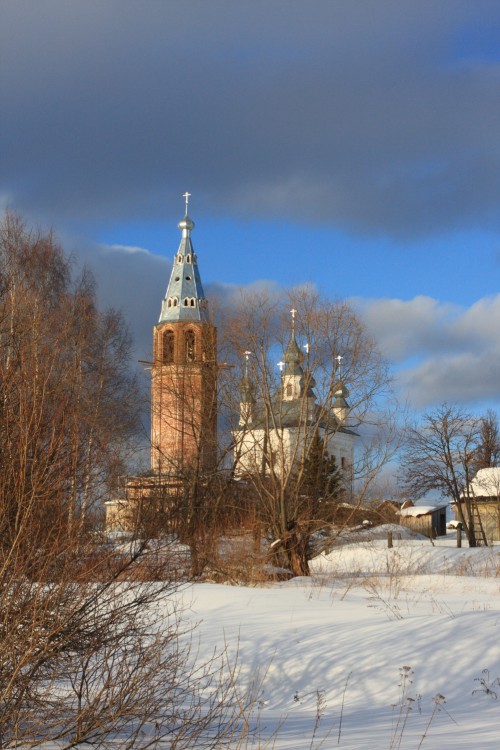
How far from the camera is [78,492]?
7332 millimetres

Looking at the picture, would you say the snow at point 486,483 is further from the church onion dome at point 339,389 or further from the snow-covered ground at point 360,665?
the snow-covered ground at point 360,665

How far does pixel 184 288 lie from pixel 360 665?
53.6 metres

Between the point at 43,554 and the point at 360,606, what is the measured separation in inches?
355

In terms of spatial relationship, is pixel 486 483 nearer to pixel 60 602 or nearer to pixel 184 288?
pixel 184 288

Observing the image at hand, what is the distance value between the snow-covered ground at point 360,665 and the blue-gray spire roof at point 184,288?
153 ft

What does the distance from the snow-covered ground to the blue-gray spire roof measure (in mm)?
46741

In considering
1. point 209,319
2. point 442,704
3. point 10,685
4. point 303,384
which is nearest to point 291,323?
point 303,384

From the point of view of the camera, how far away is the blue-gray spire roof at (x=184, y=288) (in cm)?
6172

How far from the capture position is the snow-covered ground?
24.9 ft

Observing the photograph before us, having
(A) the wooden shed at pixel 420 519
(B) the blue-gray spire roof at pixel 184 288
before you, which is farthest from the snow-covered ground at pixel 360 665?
(B) the blue-gray spire roof at pixel 184 288

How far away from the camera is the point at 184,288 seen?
63.0 metres

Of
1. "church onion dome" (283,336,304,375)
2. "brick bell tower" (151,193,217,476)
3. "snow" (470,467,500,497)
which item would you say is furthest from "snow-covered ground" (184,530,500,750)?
"snow" (470,467,500,497)

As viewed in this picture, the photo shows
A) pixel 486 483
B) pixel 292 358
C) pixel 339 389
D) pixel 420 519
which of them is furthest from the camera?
pixel 420 519

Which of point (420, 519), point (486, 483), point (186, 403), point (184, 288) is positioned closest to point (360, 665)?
point (186, 403)
